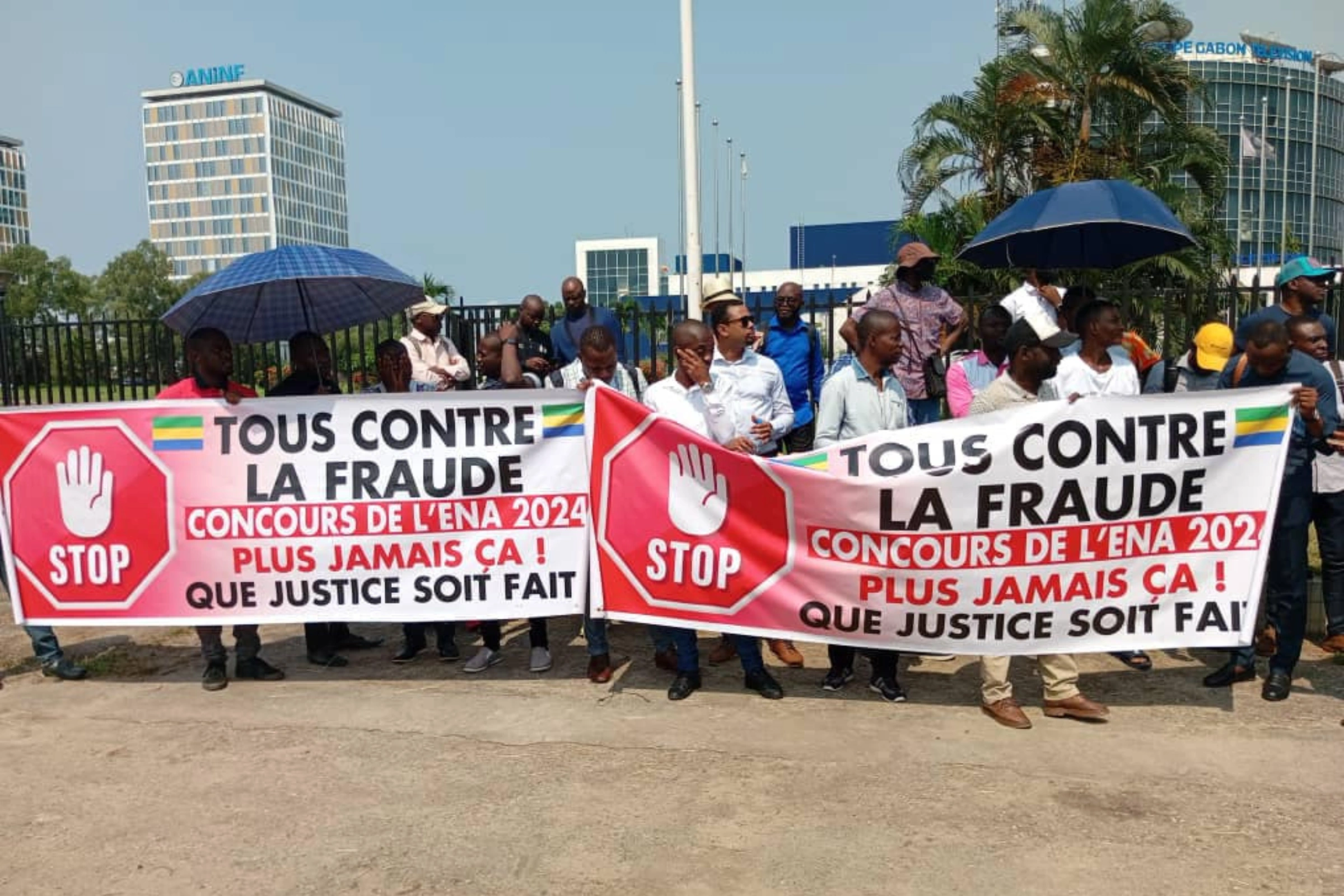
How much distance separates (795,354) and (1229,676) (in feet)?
10.9

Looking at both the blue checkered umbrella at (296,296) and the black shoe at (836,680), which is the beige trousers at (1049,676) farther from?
the blue checkered umbrella at (296,296)

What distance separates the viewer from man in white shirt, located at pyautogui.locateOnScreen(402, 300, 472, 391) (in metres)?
7.53

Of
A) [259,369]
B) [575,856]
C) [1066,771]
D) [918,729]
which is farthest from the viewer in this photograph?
[259,369]

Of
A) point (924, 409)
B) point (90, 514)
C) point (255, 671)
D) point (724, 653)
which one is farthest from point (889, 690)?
point (90, 514)

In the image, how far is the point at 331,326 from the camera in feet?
23.2

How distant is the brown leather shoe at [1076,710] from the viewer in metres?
5.06

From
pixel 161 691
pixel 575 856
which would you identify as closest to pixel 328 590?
pixel 161 691

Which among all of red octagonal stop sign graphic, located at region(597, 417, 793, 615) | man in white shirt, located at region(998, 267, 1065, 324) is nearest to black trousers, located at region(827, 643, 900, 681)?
red octagonal stop sign graphic, located at region(597, 417, 793, 615)

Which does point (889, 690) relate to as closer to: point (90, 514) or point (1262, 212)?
point (90, 514)

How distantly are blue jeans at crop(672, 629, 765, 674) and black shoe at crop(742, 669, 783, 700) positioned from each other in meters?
0.02

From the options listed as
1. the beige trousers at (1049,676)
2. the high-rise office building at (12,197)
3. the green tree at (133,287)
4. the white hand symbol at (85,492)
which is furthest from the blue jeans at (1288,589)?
the high-rise office building at (12,197)

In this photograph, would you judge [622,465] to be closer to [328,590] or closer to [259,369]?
[328,590]

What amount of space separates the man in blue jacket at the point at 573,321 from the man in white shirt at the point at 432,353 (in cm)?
72

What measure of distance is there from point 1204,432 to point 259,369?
497 inches
